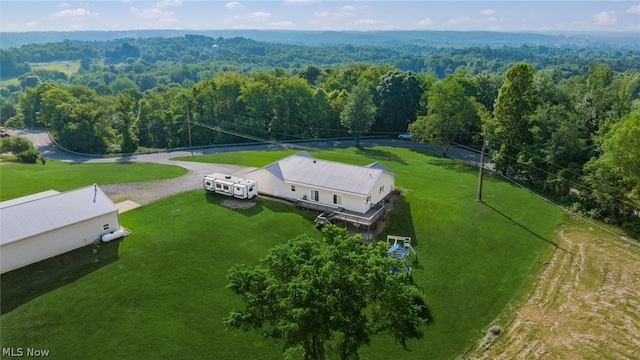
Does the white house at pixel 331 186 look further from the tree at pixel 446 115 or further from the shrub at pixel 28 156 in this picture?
the shrub at pixel 28 156

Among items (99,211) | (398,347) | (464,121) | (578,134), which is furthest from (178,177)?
(578,134)

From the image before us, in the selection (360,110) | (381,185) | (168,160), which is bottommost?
(168,160)

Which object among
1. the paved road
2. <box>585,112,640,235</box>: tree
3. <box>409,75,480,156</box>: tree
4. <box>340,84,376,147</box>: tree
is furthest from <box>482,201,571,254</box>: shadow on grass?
<box>340,84,376,147</box>: tree

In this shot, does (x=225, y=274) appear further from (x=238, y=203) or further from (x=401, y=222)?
(x=401, y=222)

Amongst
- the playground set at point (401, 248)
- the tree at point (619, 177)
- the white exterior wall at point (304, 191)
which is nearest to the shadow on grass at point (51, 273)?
the white exterior wall at point (304, 191)

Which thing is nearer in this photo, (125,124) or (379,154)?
(379,154)

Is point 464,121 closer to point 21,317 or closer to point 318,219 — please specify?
point 318,219

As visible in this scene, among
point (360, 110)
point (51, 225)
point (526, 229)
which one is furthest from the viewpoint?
point (360, 110)

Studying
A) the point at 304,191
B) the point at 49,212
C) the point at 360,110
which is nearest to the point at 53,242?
the point at 49,212
